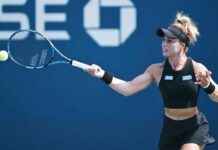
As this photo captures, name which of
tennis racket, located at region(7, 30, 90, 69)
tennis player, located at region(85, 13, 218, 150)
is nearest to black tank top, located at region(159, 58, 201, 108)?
tennis player, located at region(85, 13, 218, 150)

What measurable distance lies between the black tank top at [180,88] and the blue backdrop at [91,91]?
130 centimetres

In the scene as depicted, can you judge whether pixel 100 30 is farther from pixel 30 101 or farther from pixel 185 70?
pixel 185 70

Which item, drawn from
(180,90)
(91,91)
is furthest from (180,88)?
(91,91)

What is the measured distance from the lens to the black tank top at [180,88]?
181 inches

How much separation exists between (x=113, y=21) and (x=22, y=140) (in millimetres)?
1486

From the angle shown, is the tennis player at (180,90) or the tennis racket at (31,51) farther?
the tennis racket at (31,51)

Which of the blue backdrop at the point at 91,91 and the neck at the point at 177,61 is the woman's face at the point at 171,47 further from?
the blue backdrop at the point at 91,91

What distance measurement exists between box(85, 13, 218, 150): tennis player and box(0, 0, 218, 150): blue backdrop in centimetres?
118

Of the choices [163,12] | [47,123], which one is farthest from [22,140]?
[163,12]

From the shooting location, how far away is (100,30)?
234 inches

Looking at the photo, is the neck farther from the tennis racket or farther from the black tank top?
the tennis racket

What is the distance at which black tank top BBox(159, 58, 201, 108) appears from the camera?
4.59 metres

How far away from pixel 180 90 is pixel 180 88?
2 centimetres

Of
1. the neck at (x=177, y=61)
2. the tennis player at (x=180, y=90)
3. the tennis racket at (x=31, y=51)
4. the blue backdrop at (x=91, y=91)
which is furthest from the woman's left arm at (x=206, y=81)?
the blue backdrop at (x=91, y=91)
